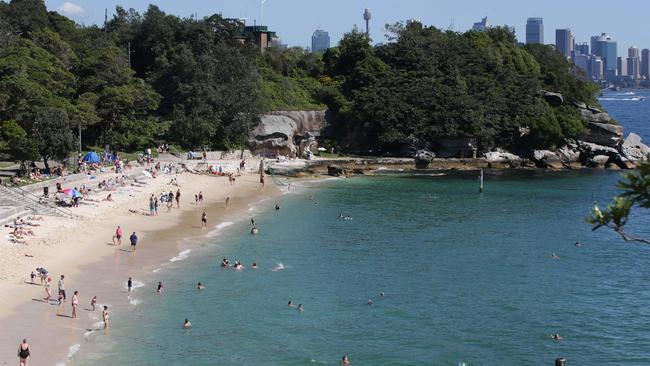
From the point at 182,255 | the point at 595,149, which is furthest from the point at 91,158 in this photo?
the point at 595,149

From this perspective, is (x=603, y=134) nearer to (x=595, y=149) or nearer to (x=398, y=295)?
(x=595, y=149)

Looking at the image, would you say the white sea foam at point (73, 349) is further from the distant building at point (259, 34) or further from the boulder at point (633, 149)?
the distant building at point (259, 34)

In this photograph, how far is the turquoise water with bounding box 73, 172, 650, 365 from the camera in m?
25.3

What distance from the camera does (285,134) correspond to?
76.9 m

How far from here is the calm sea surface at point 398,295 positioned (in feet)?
82.9

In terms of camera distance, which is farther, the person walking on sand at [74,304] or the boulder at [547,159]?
the boulder at [547,159]

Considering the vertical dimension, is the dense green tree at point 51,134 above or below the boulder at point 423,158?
above

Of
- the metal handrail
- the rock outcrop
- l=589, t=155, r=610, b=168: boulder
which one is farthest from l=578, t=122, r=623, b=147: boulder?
the metal handrail

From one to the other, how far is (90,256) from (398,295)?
13881mm

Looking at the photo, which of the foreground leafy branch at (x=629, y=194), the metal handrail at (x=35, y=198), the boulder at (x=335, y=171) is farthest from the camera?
the boulder at (x=335, y=171)

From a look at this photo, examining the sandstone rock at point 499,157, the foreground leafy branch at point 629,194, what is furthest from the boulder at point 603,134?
the foreground leafy branch at point 629,194

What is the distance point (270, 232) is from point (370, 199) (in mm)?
14344

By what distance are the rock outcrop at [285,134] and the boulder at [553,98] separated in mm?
24468

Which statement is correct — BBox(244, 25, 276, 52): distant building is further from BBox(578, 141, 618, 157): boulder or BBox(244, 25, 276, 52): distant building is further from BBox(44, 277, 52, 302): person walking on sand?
BBox(44, 277, 52, 302): person walking on sand
